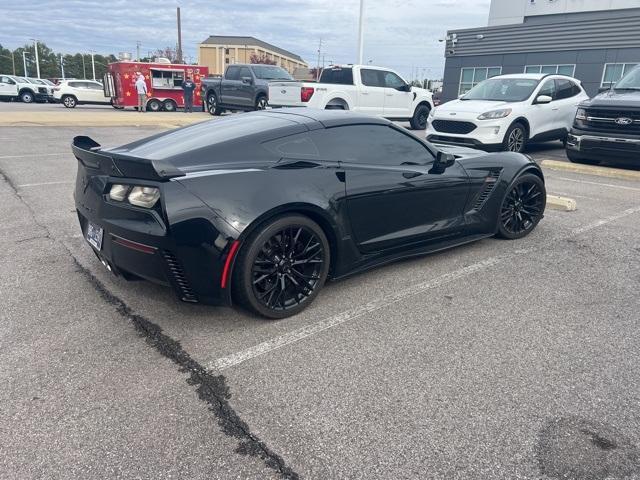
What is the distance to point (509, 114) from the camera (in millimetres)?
9805

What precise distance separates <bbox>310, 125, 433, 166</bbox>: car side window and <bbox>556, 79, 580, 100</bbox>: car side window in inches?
336

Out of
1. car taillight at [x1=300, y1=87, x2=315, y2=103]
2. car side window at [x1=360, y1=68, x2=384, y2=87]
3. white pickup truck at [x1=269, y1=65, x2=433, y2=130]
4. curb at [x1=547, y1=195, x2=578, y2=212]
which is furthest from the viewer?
car side window at [x1=360, y1=68, x2=384, y2=87]

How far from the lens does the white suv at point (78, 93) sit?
91.1 feet

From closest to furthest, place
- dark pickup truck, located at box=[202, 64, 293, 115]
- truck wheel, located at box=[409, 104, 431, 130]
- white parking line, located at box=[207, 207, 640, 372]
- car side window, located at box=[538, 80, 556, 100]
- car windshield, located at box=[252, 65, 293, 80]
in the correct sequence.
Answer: white parking line, located at box=[207, 207, 640, 372] < car side window, located at box=[538, 80, 556, 100] < truck wheel, located at box=[409, 104, 431, 130] < dark pickup truck, located at box=[202, 64, 293, 115] < car windshield, located at box=[252, 65, 293, 80]

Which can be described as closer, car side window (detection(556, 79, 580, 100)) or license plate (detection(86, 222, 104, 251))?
license plate (detection(86, 222, 104, 251))

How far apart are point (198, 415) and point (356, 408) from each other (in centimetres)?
78

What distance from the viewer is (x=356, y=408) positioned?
2.50 meters

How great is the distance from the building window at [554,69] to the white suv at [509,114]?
18.0m

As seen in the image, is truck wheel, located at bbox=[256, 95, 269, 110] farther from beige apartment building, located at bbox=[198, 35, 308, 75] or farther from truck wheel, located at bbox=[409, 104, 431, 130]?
beige apartment building, located at bbox=[198, 35, 308, 75]

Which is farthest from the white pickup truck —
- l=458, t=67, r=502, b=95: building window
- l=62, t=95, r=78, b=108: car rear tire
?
l=62, t=95, r=78, b=108: car rear tire

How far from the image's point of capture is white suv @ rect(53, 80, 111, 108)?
2777 centimetres

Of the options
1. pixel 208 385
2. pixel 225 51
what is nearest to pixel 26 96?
pixel 208 385

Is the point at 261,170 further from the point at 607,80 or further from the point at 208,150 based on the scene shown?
the point at 607,80

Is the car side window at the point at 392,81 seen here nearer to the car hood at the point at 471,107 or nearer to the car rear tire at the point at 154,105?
the car hood at the point at 471,107
